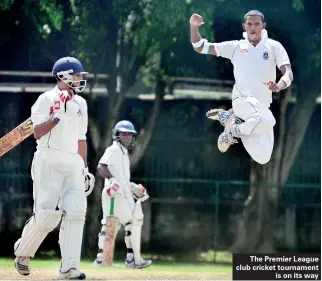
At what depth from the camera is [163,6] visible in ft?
64.5

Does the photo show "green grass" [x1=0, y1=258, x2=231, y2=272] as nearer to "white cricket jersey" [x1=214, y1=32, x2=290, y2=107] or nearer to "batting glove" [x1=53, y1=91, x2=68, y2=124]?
"batting glove" [x1=53, y1=91, x2=68, y2=124]

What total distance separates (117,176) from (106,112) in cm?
370

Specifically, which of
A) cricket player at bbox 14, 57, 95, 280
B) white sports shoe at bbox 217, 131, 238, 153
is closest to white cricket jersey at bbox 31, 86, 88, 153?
cricket player at bbox 14, 57, 95, 280

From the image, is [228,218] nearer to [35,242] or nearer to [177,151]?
[177,151]

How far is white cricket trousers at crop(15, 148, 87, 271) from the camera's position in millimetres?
13961

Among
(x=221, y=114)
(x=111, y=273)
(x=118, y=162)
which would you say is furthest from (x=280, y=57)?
(x=118, y=162)

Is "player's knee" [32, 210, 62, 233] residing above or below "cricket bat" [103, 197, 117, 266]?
above

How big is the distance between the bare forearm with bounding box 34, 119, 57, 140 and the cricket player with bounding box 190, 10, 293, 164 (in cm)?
159

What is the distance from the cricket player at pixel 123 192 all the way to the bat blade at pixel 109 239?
0.10 meters

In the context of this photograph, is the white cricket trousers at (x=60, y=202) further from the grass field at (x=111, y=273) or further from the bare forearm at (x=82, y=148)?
the grass field at (x=111, y=273)

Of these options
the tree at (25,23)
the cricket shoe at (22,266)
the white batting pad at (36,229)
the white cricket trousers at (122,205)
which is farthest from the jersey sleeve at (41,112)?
the tree at (25,23)

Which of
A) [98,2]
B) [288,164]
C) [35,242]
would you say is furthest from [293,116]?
[35,242]

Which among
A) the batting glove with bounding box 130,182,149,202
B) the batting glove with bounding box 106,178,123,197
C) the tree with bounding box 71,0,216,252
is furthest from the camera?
the tree with bounding box 71,0,216,252

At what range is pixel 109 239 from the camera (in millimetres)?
17641
